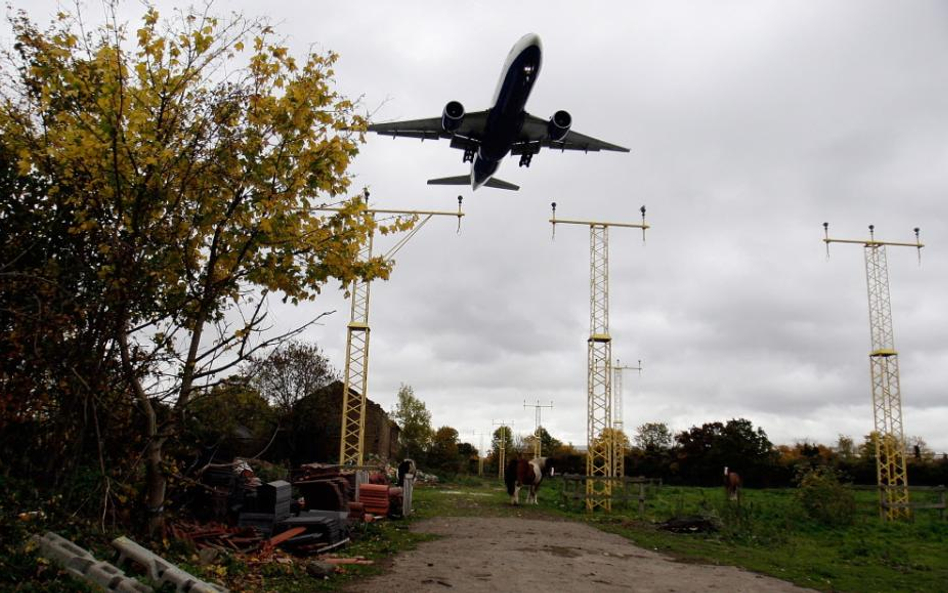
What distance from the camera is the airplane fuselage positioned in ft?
62.5

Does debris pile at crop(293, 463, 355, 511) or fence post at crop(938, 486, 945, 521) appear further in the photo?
fence post at crop(938, 486, 945, 521)

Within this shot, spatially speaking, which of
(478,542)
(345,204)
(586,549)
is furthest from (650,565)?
(345,204)

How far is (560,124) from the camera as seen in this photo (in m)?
22.7

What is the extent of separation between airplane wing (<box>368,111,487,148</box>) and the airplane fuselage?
63 centimetres

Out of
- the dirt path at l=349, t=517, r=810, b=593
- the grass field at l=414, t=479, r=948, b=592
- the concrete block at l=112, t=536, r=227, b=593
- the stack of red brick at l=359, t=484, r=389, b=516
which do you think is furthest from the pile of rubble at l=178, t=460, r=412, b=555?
the grass field at l=414, t=479, r=948, b=592

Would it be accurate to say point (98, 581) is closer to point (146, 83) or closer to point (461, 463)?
point (146, 83)

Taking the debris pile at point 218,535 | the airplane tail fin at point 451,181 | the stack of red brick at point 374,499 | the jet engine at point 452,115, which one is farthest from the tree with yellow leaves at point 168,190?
the airplane tail fin at point 451,181

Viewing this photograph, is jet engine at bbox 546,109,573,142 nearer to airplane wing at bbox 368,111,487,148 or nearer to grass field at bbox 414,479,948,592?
airplane wing at bbox 368,111,487,148

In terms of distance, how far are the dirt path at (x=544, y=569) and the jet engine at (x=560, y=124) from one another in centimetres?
1341

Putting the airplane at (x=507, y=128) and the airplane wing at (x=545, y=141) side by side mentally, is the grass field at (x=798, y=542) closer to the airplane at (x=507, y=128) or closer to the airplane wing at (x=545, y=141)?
the airplane at (x=507, y=128)

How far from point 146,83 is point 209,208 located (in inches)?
59.7

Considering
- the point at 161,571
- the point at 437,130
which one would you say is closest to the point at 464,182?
the point at 437,130

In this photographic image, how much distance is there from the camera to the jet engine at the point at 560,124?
74.1 feet

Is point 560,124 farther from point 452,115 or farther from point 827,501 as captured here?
point 827,501
